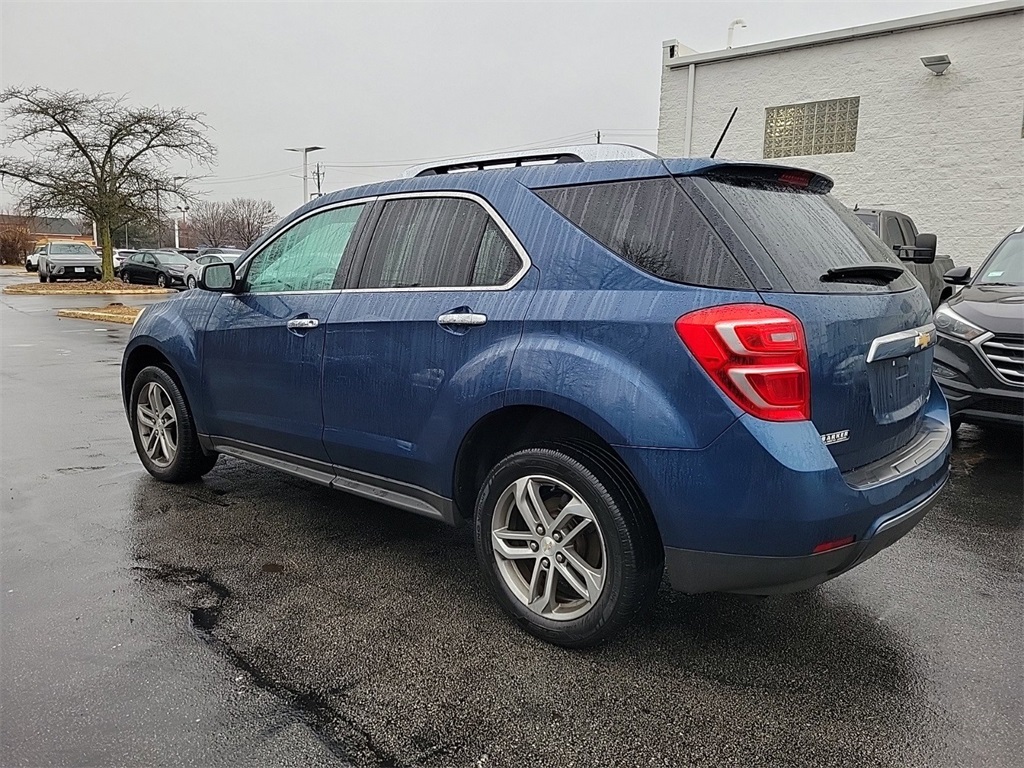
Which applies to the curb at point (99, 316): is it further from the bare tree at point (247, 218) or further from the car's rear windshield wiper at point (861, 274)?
the bare tree at point (247, 218)

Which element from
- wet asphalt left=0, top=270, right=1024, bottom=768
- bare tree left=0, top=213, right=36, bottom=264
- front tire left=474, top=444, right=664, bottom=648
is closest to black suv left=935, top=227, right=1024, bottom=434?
wet asphalt left=0, top=270, right=1024, bottom=768

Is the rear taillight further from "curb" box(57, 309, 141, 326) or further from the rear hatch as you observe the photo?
"curb" box(57, 309, 141, 326)

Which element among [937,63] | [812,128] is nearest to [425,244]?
[937,63]

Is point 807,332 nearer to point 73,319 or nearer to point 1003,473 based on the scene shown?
point 1003,473

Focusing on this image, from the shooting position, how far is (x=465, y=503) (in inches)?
127

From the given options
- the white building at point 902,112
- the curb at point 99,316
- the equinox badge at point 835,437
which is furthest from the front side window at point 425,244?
the curb at point 99,316

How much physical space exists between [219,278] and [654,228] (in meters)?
2.64

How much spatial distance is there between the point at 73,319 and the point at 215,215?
65389mm

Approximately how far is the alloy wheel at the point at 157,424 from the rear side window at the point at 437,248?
200 centimetres

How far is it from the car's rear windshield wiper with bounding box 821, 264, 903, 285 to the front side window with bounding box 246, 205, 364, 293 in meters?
2.27

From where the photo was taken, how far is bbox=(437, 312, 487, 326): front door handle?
2.96 m

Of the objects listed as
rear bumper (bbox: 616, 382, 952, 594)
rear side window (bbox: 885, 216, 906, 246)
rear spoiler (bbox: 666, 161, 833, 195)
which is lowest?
rear bumper (bbox: 616, 382, 952, 594)

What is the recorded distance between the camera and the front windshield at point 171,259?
94.9 feet

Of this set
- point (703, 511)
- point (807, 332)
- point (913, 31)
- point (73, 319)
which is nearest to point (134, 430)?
point (703, 511)
